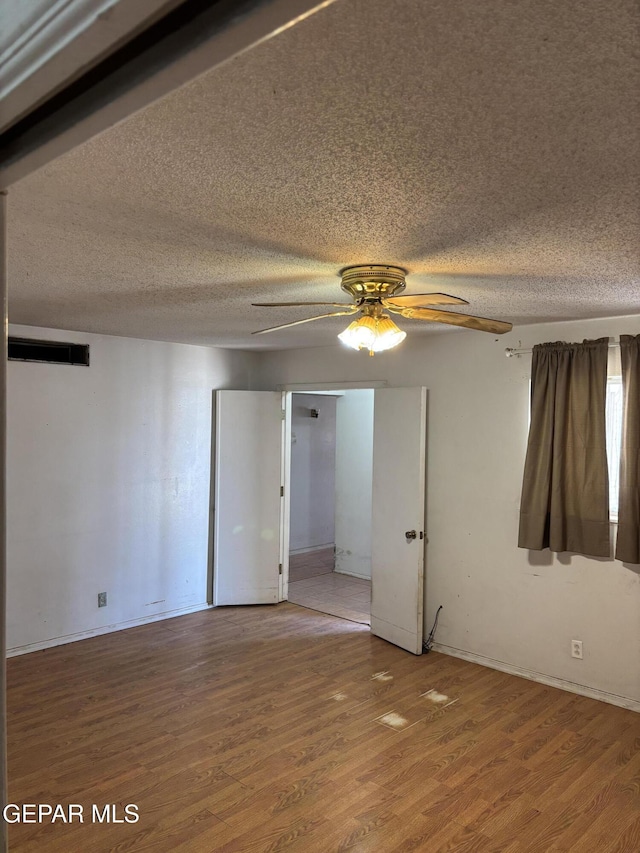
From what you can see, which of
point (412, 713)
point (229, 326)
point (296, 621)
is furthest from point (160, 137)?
point (296, 621)

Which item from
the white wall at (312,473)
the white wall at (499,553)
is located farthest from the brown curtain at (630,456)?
the white wall at (312,473)

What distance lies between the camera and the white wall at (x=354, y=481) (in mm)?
7262

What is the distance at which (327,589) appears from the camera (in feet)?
21.5

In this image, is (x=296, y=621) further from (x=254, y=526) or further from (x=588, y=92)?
(x=588, y=92)

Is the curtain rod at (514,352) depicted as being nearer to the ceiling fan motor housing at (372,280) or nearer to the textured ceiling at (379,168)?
the textured ceiling at (379,168)

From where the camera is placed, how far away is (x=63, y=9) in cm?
54

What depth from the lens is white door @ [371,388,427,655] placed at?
473cm

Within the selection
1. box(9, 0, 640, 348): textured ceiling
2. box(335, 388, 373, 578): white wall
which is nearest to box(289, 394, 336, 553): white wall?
box(335, 388, 373, 578): white wall

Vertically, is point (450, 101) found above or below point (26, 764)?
above

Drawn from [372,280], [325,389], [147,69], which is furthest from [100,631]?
[147,69]

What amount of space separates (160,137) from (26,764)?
309 centimetres

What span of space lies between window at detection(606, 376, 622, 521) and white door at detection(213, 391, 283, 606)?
9.82ft

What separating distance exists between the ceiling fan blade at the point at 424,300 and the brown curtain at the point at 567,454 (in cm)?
170

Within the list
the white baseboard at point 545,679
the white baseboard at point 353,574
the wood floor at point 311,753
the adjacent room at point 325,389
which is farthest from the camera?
the white baseboard at point 353,574
